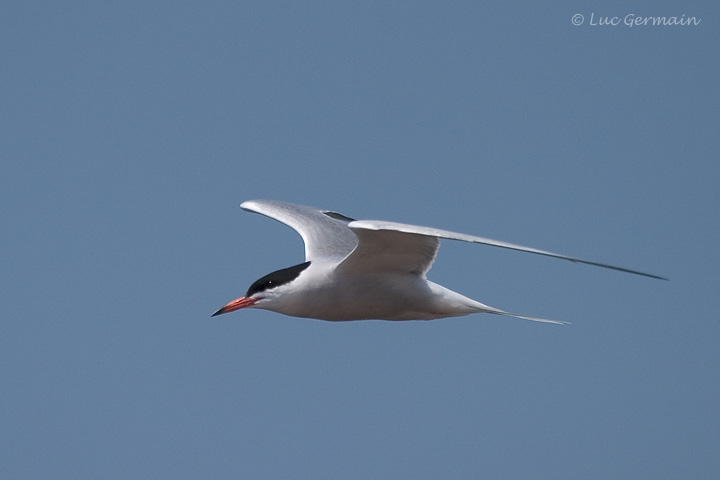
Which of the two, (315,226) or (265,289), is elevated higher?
(315,226)

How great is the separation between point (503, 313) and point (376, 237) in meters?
1.36

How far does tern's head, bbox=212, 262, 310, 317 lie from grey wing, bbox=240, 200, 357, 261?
44 cm

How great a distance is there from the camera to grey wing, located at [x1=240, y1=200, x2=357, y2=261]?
7.79 meters

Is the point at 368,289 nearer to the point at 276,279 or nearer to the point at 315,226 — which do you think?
the point at 276,279

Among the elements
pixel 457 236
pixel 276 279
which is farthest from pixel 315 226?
pixel 457 236

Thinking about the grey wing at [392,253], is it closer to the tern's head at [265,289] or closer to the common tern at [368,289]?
the common tern at [368,289]

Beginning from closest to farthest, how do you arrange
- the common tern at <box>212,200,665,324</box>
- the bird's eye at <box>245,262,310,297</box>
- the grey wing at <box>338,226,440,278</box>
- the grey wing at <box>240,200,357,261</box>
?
the grey wing at <box>338,226,440,278</box> < the common tern at <box>212,200,665,324</box> < the bird's eye at <box>245,262,310,297</box> < the grey wing at <box>240,200,357,261</box>

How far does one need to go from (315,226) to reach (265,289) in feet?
4.90

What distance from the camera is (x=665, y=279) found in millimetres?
4352

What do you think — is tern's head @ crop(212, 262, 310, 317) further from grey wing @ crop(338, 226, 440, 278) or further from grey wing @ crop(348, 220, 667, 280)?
grey wing @ crop(348, 220, 667, 280)

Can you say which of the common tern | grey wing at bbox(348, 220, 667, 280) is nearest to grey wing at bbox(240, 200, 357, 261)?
the common tern

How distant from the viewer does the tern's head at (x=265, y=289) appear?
22.6 feet

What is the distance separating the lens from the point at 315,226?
832cm

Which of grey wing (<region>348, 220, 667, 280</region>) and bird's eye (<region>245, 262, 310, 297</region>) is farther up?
grey wing (<region>348, 220, 667, 280</region>)
